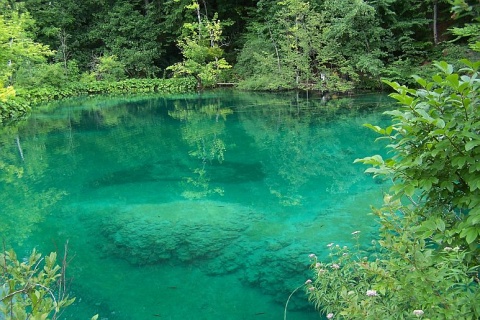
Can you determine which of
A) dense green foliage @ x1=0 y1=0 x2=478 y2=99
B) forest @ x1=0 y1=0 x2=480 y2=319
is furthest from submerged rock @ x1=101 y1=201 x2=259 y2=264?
dense green foliage @ x1=0 y1=0 x2=478 y2=99

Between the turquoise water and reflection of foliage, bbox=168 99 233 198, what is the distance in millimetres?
62

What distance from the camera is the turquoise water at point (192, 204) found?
4.48 metres

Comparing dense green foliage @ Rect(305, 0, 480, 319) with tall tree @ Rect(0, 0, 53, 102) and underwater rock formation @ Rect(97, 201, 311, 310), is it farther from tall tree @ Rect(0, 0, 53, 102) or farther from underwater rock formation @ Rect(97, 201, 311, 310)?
tall tree @ Rect(0, 0, 53, 102)

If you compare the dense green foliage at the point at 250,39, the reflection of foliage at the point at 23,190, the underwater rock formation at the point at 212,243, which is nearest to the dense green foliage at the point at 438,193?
the underwater rock formation at the point at 212,243

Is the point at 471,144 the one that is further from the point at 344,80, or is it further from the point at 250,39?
the point at 250,39

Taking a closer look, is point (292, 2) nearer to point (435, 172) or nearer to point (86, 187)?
point (86, 187)

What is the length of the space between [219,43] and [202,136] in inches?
614

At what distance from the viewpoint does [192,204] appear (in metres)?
7.15

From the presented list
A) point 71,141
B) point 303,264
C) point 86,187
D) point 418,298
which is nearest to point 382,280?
point 418,298

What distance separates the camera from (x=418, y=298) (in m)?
1.97

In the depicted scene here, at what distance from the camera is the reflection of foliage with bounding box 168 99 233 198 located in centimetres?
832

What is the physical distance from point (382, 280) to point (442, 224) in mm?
436

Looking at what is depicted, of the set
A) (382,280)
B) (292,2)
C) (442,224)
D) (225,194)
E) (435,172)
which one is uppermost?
(292,2)

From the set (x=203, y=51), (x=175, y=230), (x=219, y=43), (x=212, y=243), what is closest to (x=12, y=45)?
(x=203, y=51)
